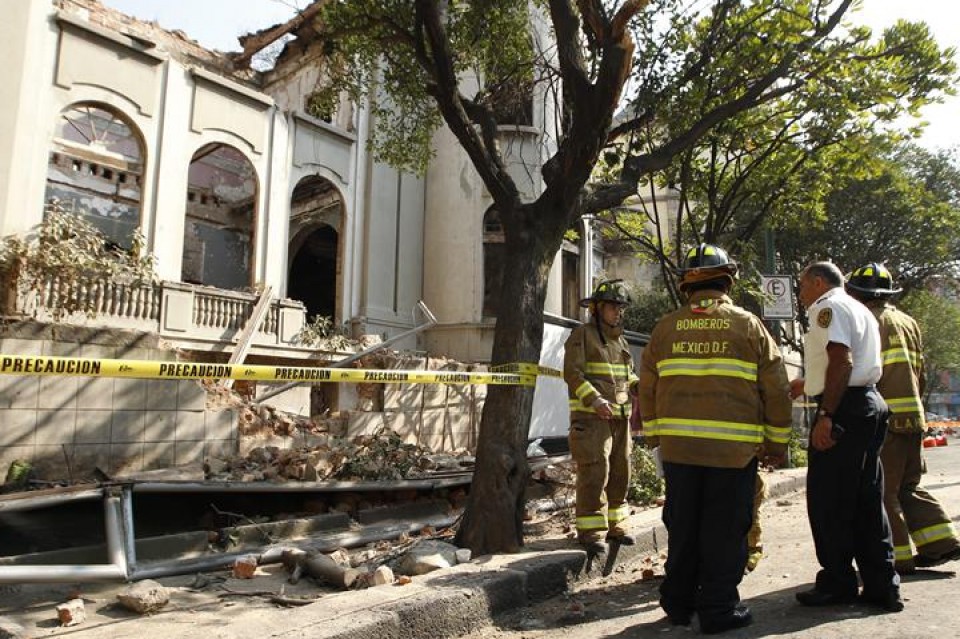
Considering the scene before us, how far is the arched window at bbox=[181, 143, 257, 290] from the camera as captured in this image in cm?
1791

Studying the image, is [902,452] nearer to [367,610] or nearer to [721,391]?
[721,391]

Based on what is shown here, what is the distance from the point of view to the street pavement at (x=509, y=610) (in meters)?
2.86

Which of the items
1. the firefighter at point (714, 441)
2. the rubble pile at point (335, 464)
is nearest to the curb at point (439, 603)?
the firefighter at point (714, 441)

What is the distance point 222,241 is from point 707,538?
18014 mm

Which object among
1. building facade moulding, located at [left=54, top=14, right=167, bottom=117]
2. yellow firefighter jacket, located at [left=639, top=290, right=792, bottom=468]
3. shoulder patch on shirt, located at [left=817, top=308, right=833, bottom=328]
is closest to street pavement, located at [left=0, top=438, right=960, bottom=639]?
yellow firefighter jacket, located at [left=639, top=290, right=792, bottom=468]

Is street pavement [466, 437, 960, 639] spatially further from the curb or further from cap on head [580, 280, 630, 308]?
cap on head [580, 280, 630, 308]

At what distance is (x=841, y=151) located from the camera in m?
9.14

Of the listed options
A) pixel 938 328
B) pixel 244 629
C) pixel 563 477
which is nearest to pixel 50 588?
pixel 244 629

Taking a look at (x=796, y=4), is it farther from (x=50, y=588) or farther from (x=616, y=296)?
(x=50, y=588)

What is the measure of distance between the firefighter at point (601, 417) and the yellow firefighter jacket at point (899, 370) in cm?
164

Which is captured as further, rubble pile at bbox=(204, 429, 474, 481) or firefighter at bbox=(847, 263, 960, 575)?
rubble pile at bbox=(204, 429, 474, 481)

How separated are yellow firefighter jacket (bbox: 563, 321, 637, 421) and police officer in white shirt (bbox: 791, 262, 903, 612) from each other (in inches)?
59.0

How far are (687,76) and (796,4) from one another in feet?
4.86

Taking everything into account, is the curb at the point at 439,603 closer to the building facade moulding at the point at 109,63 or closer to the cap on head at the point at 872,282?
the cap on head at the point at 872,282
